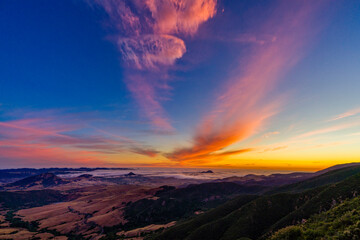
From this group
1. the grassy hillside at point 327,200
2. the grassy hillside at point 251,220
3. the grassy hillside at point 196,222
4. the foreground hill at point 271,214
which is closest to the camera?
the grassy hillside at point 327,200

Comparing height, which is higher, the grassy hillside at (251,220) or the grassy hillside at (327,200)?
the grassy hillside at (327,200)

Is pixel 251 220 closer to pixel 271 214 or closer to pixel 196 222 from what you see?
pixel 271 214

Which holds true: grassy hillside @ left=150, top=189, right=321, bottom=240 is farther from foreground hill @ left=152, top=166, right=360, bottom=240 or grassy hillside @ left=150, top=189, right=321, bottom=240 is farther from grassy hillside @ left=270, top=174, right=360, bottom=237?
grassy hillside @ left=270, top=174, right=360, bottom=237

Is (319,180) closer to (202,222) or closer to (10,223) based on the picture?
(202,222)

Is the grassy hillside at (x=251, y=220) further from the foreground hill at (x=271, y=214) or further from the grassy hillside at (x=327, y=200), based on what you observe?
the grassy hillside at (x=327, y=200)

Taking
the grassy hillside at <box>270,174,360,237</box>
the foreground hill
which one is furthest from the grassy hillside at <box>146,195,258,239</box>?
the grassy hillside at <box>270,174,360,237</box>

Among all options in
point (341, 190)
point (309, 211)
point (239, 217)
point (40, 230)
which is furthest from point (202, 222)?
point (40, 230)

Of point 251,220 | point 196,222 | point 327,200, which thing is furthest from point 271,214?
point 196,222

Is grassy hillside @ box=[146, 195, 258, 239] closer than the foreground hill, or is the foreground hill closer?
the foreground hill

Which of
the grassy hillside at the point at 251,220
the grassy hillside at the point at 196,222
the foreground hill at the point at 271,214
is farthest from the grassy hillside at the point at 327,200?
the grassy hillside at the point at 196,222
